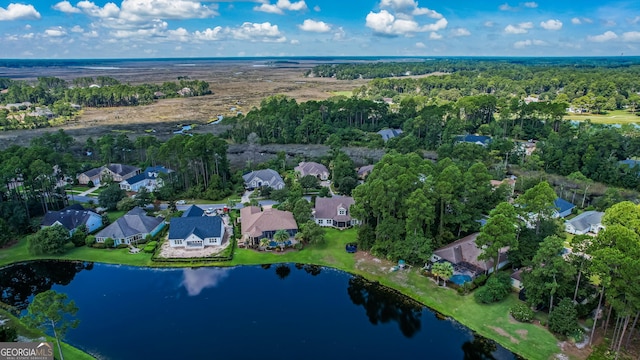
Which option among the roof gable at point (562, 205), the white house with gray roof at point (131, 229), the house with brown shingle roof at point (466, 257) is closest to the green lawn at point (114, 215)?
the white house with gray roof at point (131, 229)

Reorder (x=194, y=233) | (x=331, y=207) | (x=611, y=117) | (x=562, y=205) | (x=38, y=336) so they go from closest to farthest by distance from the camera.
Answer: (x=38, y=336), (x=194, y=233), (x=331, y=207), (x=562, y=205), (x=611, y=117)

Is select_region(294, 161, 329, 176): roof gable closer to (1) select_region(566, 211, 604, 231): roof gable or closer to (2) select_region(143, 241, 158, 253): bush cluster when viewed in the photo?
(2) select_region(143, 241, 158, 253): bush cluster

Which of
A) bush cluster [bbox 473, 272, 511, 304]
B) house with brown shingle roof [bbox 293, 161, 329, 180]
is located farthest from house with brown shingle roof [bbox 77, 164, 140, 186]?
bush cluster [bbox 473, 272, 511, 304]

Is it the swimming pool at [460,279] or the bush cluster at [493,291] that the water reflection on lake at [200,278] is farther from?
the bush cluster at [493,291]

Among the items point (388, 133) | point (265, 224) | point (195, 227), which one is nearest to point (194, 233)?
point (195, 227)

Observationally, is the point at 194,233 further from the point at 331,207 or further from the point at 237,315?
the point at 331,207

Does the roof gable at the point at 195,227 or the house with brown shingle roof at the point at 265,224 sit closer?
the roof gable at the point at 195,227

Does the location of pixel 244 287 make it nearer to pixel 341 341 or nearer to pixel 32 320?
pixel 341 341
